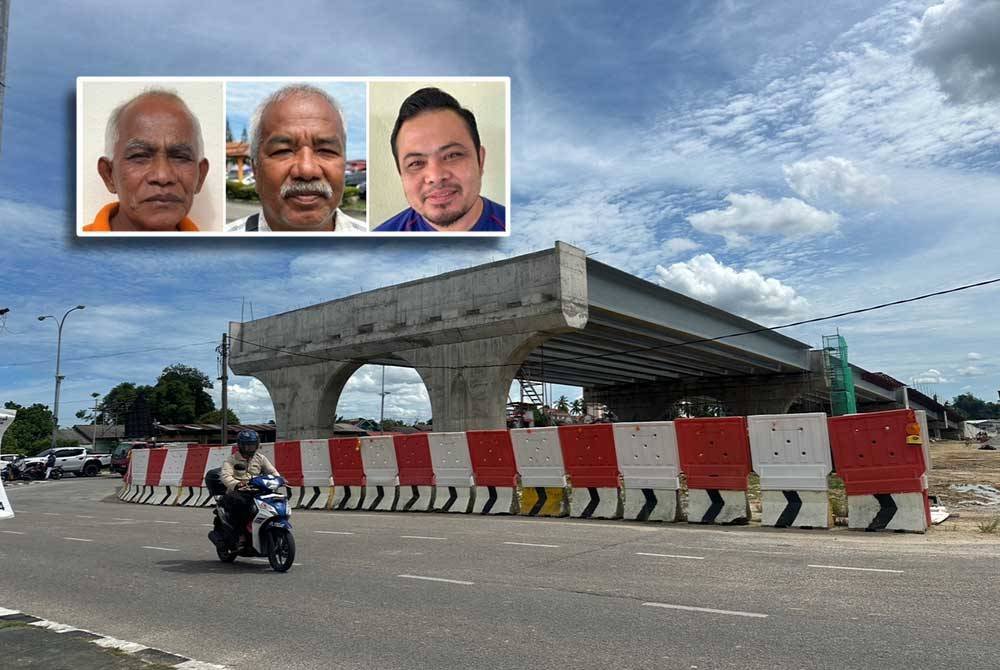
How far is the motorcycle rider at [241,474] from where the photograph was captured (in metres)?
9.11

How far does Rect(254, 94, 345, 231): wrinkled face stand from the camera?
1897 centimetres

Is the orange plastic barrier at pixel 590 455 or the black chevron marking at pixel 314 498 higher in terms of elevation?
the orange plastic barrier at pixel 590 455

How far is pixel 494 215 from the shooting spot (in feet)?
68.4

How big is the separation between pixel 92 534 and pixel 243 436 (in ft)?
21.6

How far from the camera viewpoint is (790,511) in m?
12.1

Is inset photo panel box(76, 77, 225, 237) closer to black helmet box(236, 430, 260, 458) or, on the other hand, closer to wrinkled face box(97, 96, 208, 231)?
wrinkled face box(97, 96, 208, 231)

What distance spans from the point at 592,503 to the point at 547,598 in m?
7.76

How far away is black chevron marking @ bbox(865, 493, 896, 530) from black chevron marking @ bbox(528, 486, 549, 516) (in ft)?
19.6

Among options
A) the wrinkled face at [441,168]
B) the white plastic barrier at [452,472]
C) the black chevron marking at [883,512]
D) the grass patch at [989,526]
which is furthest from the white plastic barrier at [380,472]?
the grass patch at [989,526]

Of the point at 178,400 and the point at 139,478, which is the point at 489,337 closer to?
the point at 139,478

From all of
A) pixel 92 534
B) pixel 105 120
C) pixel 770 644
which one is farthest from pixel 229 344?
pixel 770 644

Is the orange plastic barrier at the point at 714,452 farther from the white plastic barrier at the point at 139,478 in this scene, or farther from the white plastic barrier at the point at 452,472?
the white plastic barrier at the point at 139,478

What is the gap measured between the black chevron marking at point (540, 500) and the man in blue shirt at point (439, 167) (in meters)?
7.70

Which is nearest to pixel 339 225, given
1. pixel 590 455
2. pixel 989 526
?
pixel 590 455
